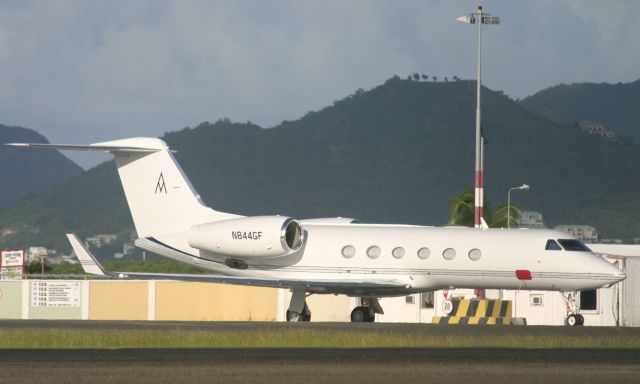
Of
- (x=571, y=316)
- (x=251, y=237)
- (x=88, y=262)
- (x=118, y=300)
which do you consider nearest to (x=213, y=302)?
(x=118, y=300)

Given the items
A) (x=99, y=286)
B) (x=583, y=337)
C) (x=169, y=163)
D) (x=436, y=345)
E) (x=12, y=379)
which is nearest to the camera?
(x=12, y=379)

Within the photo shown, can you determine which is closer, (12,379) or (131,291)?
(12,379)

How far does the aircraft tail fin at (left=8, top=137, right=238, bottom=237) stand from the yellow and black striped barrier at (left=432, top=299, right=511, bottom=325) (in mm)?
7257

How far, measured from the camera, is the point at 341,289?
3088cm

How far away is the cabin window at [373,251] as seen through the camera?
3180cm

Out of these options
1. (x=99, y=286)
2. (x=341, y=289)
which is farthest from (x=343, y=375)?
(x=99, y=286)

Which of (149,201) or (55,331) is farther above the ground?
(149,201)

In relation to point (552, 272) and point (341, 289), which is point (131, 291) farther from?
point (552, 272)

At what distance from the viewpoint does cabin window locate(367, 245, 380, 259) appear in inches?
1252

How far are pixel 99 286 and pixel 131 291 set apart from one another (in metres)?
1.35

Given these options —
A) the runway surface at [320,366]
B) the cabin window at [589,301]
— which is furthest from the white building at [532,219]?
the runway surface at [320,366]

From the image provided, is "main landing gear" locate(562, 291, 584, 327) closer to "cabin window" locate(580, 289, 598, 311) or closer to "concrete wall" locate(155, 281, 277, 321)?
"cabin window" locate(580, 289, 598, 311)

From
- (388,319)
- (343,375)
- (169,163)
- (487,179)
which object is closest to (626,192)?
(487,179)

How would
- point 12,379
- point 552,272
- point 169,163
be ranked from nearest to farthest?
point 12,379
point 552,272
point 169,163
